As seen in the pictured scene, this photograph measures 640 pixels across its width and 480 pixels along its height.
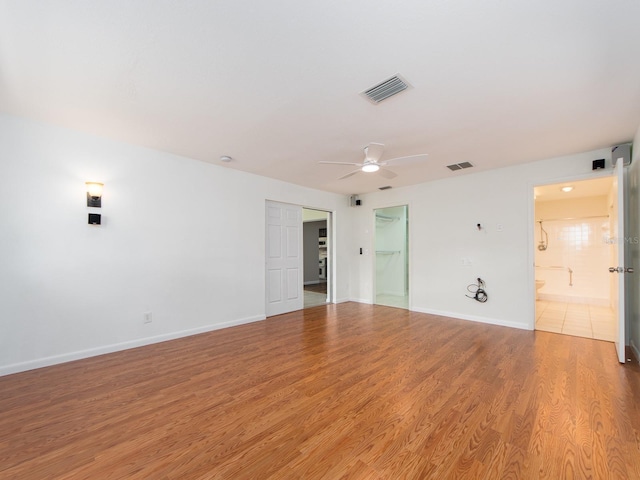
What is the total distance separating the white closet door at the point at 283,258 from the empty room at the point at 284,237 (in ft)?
0.20

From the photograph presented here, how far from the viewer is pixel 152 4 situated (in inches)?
57.7

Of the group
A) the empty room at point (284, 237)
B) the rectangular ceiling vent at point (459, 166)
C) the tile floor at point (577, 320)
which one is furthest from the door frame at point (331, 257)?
the tile floor at point (577, 320)

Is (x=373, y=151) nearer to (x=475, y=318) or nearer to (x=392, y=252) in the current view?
(x=475, y=318)

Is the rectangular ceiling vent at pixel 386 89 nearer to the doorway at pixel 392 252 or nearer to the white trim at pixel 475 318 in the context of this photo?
the white trim at pixel 475 318

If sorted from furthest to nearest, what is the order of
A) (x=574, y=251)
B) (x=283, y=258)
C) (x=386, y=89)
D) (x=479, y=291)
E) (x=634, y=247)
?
(x=574, y=251) → (x=283, y=258) → (x=479, y=291) → (x=634, y=247) → (x=386, y=89)

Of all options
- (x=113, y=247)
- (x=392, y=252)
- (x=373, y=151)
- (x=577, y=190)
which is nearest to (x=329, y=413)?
(x=373, y=151)

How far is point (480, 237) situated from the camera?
4551 millimetres

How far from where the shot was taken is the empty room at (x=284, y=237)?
159cm

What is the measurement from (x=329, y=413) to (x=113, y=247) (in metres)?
3.11

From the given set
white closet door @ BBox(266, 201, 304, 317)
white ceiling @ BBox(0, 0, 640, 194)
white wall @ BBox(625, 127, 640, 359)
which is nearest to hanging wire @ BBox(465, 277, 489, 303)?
white wall @ BBox(625, 127, 640, 359)

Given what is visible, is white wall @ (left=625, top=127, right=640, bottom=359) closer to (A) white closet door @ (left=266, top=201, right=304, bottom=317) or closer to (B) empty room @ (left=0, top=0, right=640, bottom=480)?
(B) empty room @ (left=0, top=0, right=640, bottom=480)

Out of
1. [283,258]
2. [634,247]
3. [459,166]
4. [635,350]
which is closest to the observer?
[635,350]

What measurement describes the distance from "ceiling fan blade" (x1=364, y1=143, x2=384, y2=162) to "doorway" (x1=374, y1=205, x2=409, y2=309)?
12.6 ft

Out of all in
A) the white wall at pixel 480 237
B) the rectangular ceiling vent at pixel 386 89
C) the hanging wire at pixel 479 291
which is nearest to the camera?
the rectangular ceiling vent at pixel 386 89
